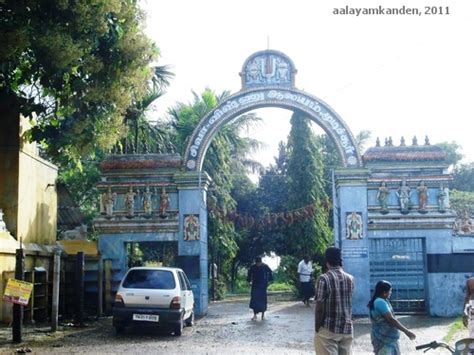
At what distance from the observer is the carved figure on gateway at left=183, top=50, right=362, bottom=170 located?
18.9m

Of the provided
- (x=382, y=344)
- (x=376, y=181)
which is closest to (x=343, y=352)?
(x=382, y=344)

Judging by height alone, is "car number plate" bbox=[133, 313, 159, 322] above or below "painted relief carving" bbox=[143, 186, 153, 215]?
below

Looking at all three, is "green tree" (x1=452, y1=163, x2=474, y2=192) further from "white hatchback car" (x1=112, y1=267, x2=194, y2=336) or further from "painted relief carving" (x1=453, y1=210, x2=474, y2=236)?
A: "white hatchback car" (x1=112, y1=267, x2=194, y2=336)

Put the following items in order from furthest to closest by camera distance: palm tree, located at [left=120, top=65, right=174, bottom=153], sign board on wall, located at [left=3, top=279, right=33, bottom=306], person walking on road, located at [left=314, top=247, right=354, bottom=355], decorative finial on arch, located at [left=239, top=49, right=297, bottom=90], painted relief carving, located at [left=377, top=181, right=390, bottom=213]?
palm tree, located at [left=120, top=65, right=174, bottom=153] → decorative finial on arch, located at [left=239, top=49, right=297, bottom=90] → painted relief carving, located at [left=377, top=181, right=390, bottom=213] → sign board on wall, located at [left=3, top=279, right=33, bottom=306] → person walking on road, located at [left=314, top=247, right=354, bottom=355]

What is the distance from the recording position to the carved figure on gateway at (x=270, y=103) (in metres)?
18.9

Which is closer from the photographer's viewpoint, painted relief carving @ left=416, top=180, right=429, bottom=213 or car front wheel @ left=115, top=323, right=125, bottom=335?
car front wheel @ left=115, top=323, right=125, bottom=335

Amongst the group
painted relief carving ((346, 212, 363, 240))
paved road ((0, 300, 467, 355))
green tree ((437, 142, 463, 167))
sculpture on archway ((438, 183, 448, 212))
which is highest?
green tree ((437, 142, 463, 167))

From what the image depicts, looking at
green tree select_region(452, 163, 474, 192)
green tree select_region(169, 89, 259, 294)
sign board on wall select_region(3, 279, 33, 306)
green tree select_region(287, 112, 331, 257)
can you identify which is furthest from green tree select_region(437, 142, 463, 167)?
sign board on wall select_region(3, 279, 33, 306)

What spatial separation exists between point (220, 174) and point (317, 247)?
5.91 meters

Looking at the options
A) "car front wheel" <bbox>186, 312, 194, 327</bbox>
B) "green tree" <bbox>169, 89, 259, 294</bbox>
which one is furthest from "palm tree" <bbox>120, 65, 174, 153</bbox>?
"car front wheel" <bbox>186, 312, 194, 327</bbox>

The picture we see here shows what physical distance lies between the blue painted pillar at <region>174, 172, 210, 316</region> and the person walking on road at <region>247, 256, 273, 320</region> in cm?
152

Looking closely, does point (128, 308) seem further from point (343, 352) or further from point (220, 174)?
point (220, 174)

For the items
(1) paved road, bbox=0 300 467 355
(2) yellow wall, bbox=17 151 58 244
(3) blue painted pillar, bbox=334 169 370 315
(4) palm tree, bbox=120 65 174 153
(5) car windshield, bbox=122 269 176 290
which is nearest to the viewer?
(1) paved road, bbox=0 300 467 355

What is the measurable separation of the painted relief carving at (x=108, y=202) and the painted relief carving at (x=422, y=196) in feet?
27.9
